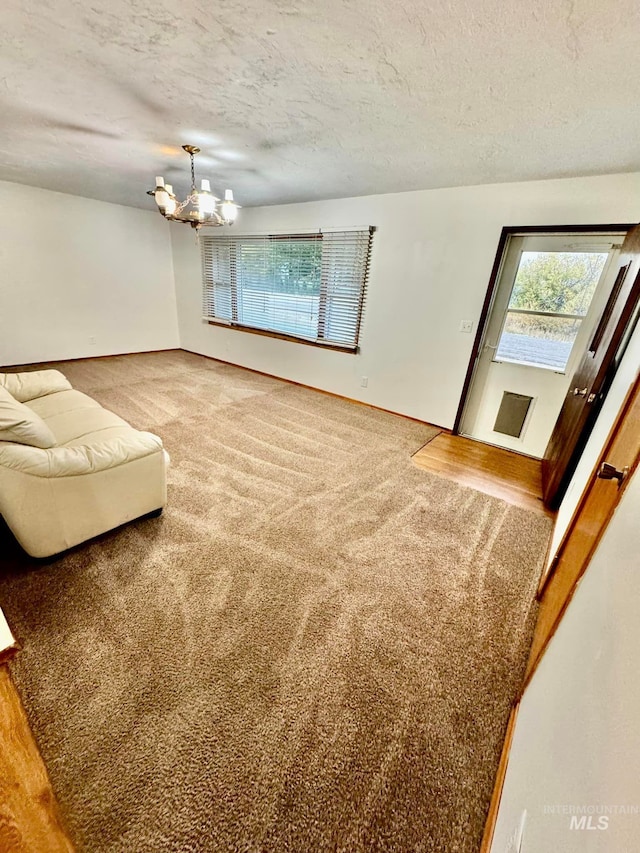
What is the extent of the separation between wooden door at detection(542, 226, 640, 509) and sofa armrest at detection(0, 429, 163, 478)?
8.44ft

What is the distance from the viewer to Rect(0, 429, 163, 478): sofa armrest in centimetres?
146

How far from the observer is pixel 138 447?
180 centimetres

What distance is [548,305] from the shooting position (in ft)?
9.32

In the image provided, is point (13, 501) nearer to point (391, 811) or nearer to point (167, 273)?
point (391, 811)

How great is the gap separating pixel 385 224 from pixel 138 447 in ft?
10.9

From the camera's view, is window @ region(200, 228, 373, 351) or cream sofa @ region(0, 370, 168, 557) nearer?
cream sofa @ region(0, 370, 168, 557)

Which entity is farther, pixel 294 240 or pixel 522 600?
pixel 294 240

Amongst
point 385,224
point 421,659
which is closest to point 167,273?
point 385,224

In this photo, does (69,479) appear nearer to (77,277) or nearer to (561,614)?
(561,614)

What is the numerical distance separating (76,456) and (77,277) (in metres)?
4.74

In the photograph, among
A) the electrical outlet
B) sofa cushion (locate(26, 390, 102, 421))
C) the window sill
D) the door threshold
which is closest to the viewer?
the electrical outlet

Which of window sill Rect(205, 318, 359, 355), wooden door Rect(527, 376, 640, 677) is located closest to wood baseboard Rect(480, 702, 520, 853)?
wooden door Rect(527, 376, 640, 677)

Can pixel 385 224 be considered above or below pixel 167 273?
above

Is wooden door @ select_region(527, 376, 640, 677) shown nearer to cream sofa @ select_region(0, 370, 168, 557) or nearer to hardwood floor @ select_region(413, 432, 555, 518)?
hardwood floor @ select_region(413, 432, 555, 518)
